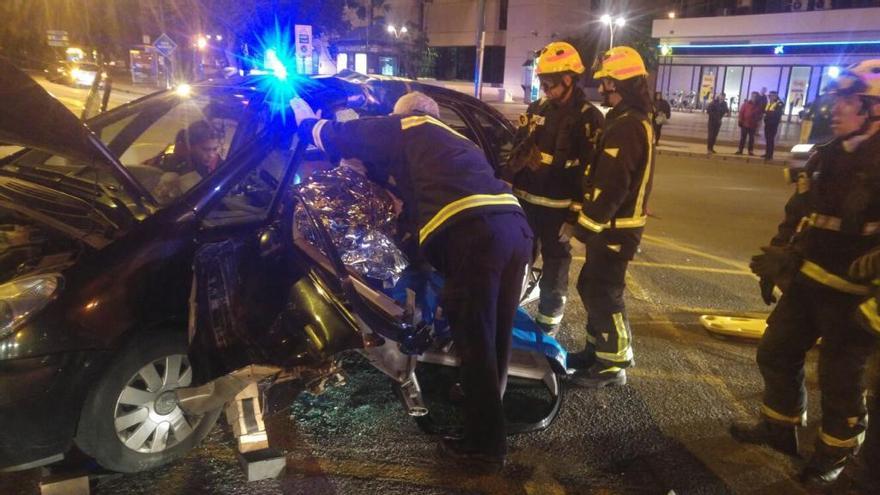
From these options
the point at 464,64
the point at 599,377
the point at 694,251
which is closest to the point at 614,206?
the point at 599,377

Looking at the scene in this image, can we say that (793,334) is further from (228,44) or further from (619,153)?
(228,44)

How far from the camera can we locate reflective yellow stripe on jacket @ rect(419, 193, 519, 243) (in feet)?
9.16

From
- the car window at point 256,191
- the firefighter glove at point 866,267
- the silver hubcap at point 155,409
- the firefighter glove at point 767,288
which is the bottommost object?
the silver hubcap at point 155,409

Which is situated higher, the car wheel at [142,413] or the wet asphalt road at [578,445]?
the car wheel at [142,413]

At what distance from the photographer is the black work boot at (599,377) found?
391 cm

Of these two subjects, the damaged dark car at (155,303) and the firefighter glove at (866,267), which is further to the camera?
the firefighter glove at (866,267)

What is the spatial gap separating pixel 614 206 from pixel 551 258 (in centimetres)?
82

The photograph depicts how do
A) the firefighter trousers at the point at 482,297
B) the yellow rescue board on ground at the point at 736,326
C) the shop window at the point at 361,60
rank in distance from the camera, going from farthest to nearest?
the shop window at the point at 361,60 → the yellow rescue board on ground at the point at 736,326 → the firefighter trousers at the point at 482,297

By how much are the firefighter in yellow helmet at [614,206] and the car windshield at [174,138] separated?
197 centimetres

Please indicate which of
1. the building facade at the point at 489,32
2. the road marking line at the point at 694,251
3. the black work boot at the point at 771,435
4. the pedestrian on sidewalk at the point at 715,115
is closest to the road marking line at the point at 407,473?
the black work boot at the point at 771,435

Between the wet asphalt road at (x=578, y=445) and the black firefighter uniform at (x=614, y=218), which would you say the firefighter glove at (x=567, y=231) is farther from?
the wet asphalt road at (x=578, y=445)

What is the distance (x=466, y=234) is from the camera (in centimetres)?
279

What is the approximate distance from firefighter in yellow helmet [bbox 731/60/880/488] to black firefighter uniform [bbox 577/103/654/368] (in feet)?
2.46

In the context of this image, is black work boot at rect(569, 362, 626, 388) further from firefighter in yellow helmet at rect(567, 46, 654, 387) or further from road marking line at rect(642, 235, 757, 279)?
road marking line at rect(642, 235, 757, 279)
